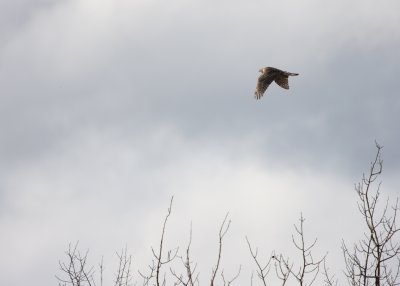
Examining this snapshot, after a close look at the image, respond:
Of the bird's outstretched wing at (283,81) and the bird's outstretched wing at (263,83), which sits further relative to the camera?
the bird's outstretched wing at (283,81)

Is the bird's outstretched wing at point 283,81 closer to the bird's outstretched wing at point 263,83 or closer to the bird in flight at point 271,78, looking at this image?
the bird in flight at point 271,78

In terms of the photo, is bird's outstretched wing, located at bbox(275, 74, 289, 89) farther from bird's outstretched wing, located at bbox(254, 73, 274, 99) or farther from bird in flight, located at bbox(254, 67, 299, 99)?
bird's outstretched wing, located at bbox(254, 73, 274, 99)

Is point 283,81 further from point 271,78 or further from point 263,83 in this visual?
point 263,83

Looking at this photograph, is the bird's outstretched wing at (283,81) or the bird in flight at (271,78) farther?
the bird's outstretched wing at (283,81)

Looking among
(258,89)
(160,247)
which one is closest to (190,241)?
(160,247)

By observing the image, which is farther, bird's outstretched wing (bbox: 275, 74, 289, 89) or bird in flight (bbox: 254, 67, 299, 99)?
bird's outstretched wing (bbox: 275, 74, 289, 89)

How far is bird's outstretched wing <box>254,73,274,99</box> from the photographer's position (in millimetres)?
11219

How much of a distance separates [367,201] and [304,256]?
970 mm

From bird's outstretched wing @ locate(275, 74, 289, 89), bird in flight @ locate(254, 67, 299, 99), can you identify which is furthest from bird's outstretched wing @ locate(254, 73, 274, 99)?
bird's outstretched wing @ locate(275, 74, 289, 89)

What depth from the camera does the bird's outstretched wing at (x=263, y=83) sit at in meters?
11.2

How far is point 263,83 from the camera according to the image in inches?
449

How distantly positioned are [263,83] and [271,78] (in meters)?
0.27

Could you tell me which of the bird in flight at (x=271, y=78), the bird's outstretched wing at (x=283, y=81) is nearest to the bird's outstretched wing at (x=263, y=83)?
the bird in flight at (x=271, y=78)

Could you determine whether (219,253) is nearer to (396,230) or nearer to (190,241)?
(190,241)
